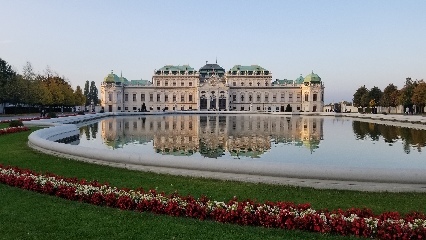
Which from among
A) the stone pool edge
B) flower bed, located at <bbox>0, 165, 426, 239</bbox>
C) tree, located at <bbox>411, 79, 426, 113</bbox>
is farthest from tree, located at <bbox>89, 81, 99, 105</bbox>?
flower bed, located at <bbox>0, 165, 426, 239</bbox>

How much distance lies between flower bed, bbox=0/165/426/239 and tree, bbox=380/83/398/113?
77.2m

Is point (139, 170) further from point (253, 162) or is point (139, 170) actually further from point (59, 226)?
point (59, 226)

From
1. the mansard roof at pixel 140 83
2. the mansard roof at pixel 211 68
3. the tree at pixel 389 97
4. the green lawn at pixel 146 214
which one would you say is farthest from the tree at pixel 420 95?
the mansard roof at pixel 140 83

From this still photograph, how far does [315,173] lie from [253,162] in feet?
5.06

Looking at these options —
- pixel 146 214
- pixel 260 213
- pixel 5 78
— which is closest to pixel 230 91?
pixel 5 78

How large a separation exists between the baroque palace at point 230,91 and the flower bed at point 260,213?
99.3 m

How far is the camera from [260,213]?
6.47 metres

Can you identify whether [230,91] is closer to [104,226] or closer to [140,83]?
[140,83]

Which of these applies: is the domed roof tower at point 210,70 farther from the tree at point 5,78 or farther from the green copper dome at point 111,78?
the tree at point 5,78

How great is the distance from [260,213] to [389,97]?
82.4 metres

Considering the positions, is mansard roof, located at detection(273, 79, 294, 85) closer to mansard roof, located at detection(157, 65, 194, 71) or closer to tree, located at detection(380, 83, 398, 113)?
mansard roof, located at detection(157, 65, 194, 71)

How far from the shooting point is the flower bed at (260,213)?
5918 mm

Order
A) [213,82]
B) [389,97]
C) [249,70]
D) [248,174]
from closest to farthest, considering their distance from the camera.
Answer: [248,174]
[389,97]
[213,82]
[249,70]

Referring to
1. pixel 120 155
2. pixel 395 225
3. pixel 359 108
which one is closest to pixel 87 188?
pixel 120 155
